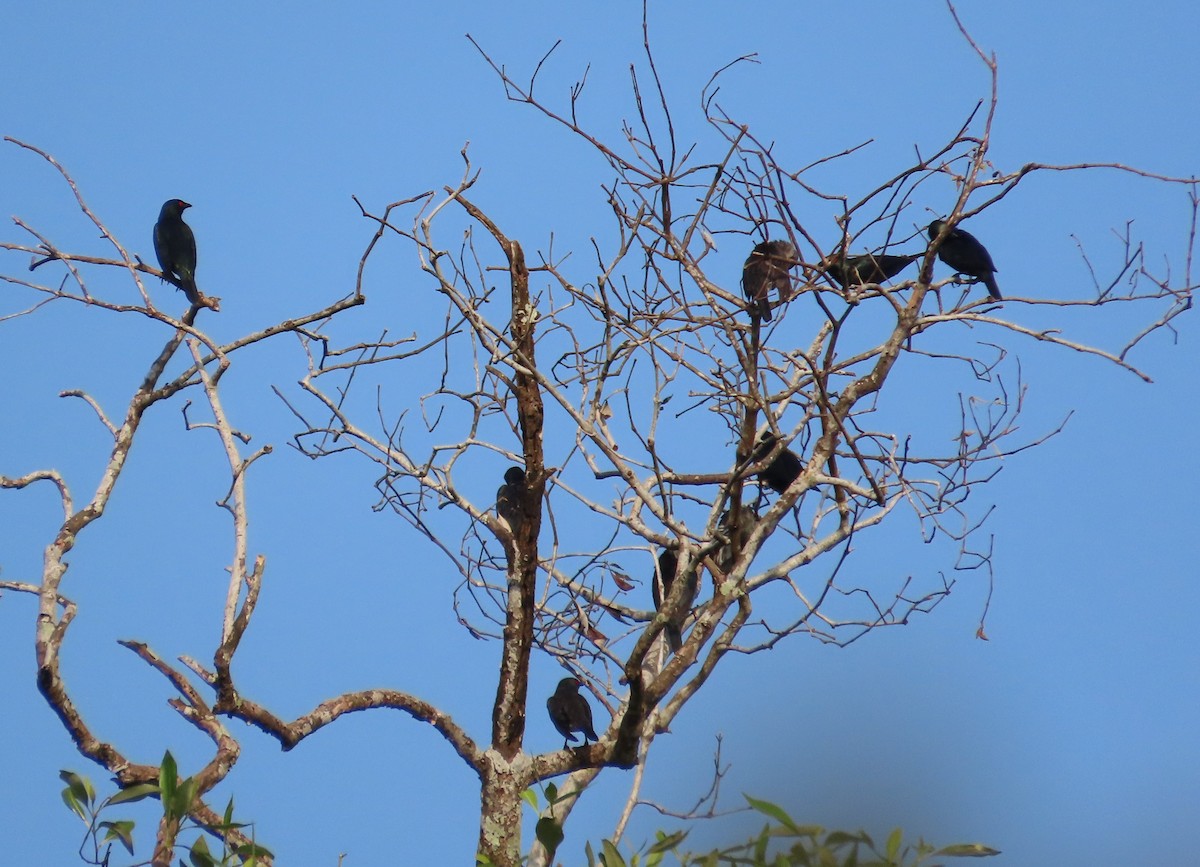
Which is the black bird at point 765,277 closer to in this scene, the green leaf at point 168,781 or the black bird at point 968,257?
the black bird at point 968,257

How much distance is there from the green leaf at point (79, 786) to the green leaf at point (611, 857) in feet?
4.28

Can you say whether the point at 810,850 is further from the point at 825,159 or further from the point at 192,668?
the point at 825,159

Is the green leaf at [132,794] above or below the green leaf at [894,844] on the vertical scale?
above

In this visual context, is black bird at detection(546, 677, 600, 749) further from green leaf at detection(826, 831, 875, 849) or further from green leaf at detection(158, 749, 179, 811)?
green leaf at detection(826, 831, 875, 849)

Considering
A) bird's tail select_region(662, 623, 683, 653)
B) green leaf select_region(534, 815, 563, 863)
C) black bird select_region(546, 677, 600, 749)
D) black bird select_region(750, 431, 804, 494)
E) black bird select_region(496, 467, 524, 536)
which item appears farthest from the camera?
black bird select_region(546, 677, 600, 749)

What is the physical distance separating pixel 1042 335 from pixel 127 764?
3.14 m

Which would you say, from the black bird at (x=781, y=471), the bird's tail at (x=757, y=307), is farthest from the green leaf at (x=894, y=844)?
the black bird at (x=781, y=471)

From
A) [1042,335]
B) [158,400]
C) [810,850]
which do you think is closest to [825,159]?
[1042,335]

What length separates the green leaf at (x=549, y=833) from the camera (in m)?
3.79

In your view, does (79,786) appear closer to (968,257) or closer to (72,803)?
(72,803)

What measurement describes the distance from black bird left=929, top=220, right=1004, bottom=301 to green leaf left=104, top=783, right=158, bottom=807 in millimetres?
4382

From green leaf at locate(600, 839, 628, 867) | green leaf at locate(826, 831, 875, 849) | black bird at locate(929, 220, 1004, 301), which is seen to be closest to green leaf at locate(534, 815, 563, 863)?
green leaf at locate(600, 839, 628, 867)

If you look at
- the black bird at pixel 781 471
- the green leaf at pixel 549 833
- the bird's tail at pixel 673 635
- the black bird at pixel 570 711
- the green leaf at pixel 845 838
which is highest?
the black bird at pixel 781 471

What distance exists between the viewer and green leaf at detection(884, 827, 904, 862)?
1831mm
